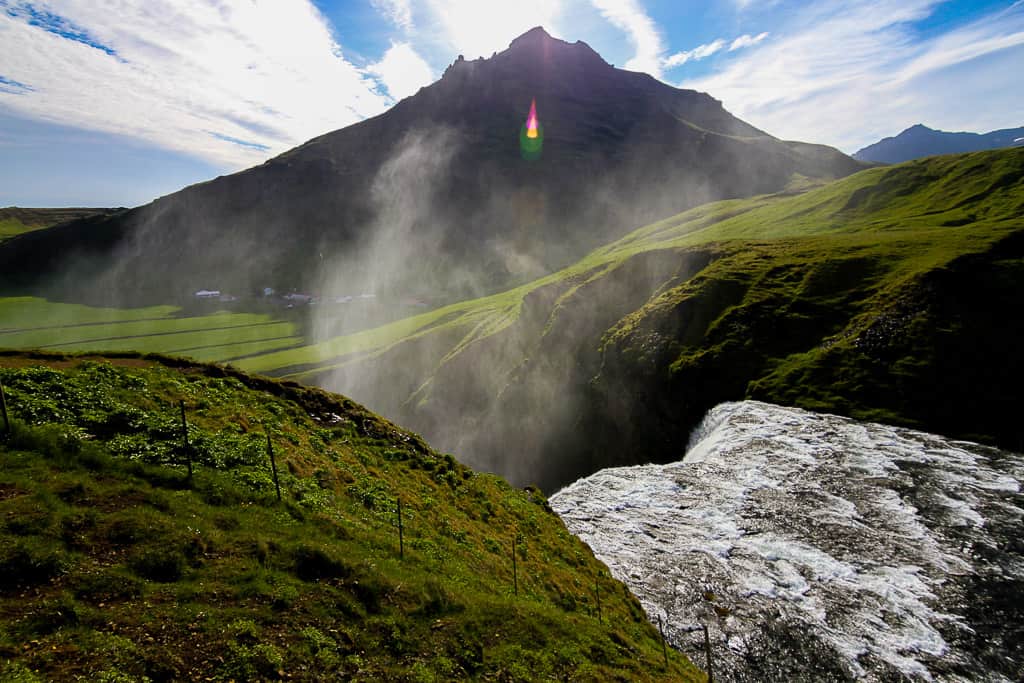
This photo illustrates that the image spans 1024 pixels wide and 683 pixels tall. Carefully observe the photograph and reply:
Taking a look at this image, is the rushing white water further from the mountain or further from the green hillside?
the mountain

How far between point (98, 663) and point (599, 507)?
3968 centimetres

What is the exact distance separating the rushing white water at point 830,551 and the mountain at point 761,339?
32.6 feet

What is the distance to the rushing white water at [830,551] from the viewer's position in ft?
82.7

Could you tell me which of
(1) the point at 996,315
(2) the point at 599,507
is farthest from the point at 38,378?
(1) the point at 996,315

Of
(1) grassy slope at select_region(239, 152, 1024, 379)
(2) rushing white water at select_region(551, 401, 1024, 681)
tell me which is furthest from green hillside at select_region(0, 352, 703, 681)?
(1) grassy slope at select_region(239, 152, 1024, 379)

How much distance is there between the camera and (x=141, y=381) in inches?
964

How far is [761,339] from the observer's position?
65.9 meters

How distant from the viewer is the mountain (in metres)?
50.7

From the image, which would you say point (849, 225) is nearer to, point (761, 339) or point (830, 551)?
point (761, 339)

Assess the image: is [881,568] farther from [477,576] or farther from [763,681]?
[477,576]

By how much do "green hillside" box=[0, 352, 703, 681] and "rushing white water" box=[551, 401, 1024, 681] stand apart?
6779mm

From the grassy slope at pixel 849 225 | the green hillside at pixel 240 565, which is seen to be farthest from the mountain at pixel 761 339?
the green hillside at pixel 240 565

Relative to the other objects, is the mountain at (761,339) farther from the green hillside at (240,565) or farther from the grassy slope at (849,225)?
the green hillside at (240,565)

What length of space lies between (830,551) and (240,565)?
3755 cm
